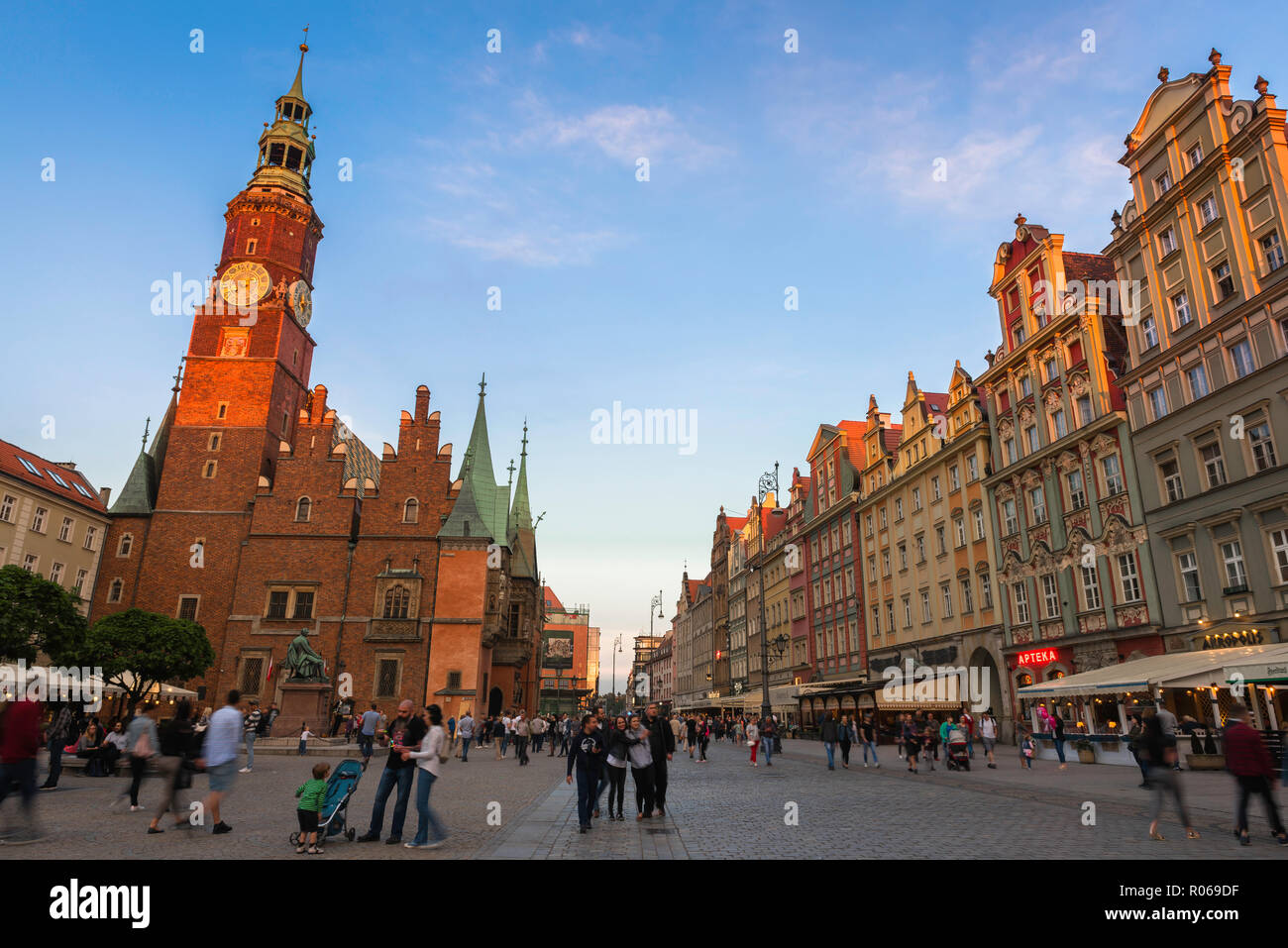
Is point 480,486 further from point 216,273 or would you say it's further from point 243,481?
point 216,273

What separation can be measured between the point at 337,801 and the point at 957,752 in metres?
19.6

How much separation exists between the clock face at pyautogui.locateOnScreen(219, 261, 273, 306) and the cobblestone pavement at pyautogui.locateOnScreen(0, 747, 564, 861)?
42340 mm

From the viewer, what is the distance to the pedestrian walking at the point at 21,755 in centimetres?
883

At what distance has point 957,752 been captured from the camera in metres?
23.3

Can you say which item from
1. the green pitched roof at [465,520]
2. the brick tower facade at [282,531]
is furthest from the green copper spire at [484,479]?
the green pitched roof at [465,520]

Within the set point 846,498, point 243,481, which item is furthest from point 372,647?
point 846,498

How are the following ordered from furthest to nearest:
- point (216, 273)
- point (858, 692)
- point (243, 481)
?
1. point (216, 273)
2. point (243, 481)
3. point (858, 692)

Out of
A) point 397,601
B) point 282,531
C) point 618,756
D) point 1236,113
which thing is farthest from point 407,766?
point 282,531

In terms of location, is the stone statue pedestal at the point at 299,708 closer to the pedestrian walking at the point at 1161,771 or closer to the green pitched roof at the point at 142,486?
the green pitched roof at the point at 142,486

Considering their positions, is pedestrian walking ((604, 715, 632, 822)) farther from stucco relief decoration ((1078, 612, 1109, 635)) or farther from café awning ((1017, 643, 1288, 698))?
stucco relief decoration ((1078, 612, 1109, 635))

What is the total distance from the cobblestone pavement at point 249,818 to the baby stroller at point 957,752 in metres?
12.0

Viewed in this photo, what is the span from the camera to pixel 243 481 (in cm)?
4944

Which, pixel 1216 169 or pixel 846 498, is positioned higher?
pixel 1216 169
